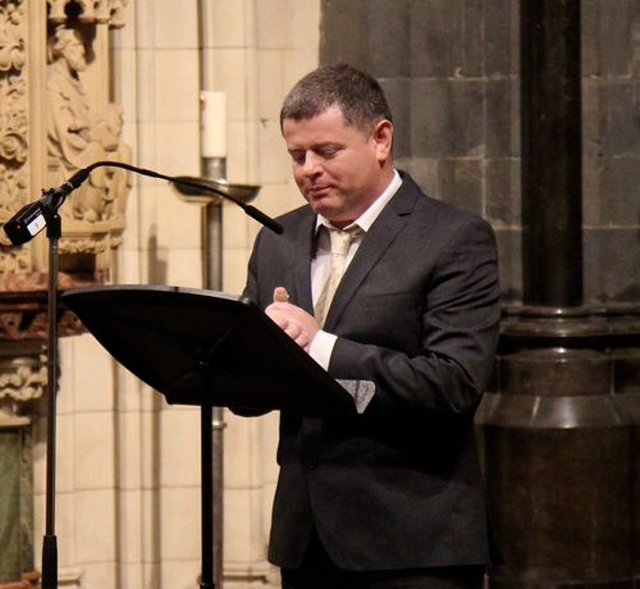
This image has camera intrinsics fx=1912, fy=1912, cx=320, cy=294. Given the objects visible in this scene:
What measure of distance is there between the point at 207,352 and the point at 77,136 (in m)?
2.33

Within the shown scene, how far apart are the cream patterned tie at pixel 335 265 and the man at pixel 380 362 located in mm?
31

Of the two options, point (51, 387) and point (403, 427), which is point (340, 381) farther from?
point (51, 387)

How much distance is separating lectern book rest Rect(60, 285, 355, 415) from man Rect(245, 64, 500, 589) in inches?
5.0

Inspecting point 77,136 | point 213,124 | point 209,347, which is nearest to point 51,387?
point 209,347

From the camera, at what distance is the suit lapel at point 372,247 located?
3.16 metres

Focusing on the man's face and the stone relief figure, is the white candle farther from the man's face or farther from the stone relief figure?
the man's face

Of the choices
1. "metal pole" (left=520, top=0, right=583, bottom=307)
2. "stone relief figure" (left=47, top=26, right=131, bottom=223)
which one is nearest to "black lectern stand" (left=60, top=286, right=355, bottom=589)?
"stone relief figure" (left=47, top=26, right=131, bottom=223)

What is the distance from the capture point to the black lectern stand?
2.91 m

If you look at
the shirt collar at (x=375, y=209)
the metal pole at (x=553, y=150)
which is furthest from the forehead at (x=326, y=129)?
the metal pole at (x=553, y=150)

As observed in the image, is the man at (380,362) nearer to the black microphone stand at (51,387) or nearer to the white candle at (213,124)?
the black microphone stand at (51,387)

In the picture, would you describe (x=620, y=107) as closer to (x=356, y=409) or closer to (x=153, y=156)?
(x=153, y=156)

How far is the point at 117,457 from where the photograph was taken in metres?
5.79

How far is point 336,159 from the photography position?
3.13 metres

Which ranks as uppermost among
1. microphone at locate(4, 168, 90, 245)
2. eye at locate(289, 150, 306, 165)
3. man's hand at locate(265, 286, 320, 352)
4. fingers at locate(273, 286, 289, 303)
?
eye at locate(289, 150, 306, 165)
